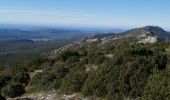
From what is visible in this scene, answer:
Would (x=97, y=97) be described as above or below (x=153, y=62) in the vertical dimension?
below

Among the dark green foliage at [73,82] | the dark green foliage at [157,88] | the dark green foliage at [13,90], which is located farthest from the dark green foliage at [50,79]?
the dark green foliage at [157,88]

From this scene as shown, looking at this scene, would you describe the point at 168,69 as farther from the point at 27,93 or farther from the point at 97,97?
the point at 27,93

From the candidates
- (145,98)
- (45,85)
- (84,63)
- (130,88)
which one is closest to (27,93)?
(45,85)

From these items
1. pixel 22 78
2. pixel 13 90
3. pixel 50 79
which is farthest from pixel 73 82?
pixel 22 78

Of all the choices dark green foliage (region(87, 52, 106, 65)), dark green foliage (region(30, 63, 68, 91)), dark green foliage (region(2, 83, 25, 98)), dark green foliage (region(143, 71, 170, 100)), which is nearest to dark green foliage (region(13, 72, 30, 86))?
dark green foliage (region(30, 63, 68, 91))

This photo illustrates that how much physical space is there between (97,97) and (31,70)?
1254 cm

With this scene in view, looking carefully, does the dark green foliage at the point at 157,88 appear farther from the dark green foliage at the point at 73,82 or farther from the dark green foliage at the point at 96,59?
the dark green foliage at the point at 96,59

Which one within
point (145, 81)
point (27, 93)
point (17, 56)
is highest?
point (145, 81)

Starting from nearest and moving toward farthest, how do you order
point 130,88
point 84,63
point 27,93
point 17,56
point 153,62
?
point 130,88 < point 153,62 < point 27,93 < point 84,63 < point 17,56

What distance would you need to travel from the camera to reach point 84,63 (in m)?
30.0

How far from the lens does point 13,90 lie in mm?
25688

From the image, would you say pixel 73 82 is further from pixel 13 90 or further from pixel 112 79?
pixel 13 90

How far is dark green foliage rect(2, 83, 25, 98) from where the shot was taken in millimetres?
25609

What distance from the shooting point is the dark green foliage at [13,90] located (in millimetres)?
25609
